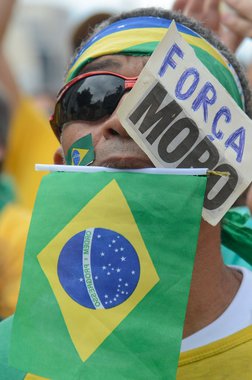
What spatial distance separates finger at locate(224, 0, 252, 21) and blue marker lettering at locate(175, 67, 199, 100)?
87 cm

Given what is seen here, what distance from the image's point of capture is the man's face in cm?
188

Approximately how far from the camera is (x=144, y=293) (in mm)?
1747

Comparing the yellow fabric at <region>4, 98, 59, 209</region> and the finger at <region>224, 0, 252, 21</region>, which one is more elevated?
the finger at <region>224, 0, 252, 21</region>

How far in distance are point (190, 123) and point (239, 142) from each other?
0.36ft

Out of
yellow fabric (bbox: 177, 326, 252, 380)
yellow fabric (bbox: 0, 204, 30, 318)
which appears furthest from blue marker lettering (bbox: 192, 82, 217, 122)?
yellow fabric (bbox: 0, 204, 30, 318)

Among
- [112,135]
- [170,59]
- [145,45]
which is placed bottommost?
[112,135]

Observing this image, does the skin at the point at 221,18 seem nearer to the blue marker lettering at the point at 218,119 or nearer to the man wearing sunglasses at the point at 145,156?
the man wearing sunglasses at the point at 145,156

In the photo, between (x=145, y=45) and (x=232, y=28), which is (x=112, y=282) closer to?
(x=145, y=45)

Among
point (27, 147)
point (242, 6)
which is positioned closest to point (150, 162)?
point (242, 6)

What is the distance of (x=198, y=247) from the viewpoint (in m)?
2.02

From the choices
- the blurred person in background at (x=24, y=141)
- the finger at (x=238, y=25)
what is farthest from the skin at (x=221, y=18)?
the blurred person in background at (x=24, y=141)

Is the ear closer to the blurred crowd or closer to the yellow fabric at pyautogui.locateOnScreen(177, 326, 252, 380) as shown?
the blurred crowd

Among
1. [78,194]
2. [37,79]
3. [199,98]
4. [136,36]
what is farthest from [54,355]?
[37,79]

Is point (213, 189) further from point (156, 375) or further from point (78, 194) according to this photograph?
point (156, 375)
